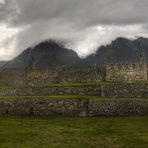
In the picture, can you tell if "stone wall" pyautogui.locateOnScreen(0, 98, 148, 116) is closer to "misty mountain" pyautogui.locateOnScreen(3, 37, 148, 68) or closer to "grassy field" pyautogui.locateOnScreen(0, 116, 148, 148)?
"grassy field" pyautogui.locateOnScreen(0, 116, 148, 148)

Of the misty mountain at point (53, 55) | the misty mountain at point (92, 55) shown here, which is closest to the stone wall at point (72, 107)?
the misty mountain at point (92, 55)

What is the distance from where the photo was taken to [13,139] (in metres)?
24.6

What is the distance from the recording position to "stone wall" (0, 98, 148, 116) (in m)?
34.5

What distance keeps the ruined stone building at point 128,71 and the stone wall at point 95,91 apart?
7.26 metres

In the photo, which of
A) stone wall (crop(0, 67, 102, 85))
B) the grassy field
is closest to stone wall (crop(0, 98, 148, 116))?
the grassy field

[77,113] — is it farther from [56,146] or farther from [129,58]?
[129,58]

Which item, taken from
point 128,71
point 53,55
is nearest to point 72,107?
point 128,71

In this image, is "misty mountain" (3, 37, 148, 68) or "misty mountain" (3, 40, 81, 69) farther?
"misty mountain" (3, 40, 81, 69)

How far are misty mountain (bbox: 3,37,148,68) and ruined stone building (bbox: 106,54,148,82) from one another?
27259mm

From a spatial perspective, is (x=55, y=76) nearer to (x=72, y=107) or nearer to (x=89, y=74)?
(x=89, y=74)

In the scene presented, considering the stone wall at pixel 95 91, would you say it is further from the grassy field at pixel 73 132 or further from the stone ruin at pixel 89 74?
the stone ruin at pixel 89 74

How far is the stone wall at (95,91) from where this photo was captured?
128 feet

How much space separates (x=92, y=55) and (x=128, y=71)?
1452 inches

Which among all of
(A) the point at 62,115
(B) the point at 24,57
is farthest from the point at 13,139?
(B) the point at 24,57
